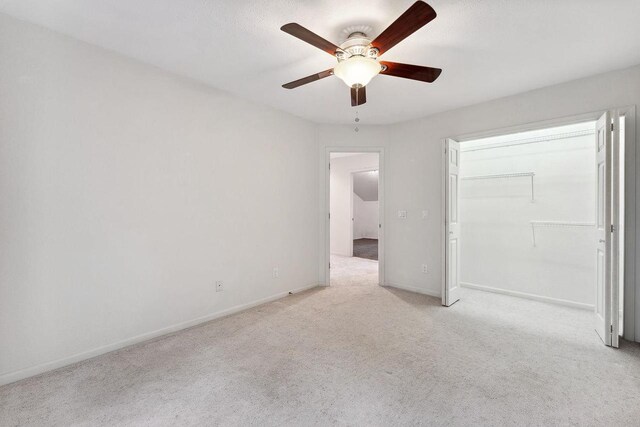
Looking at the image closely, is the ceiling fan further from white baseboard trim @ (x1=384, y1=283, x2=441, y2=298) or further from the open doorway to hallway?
the open doorway to hallway

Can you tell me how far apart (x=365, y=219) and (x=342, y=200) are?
10.9 ft

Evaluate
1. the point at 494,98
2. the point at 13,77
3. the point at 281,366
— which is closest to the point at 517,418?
the point at 281,366

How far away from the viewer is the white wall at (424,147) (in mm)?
2910

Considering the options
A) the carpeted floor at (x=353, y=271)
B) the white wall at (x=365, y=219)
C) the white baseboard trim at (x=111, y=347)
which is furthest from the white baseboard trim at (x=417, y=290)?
the white wall at (x=365, y=219)

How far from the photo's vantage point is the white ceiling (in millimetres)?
1810

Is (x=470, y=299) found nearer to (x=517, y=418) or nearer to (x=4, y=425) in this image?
(x=517, y=418)

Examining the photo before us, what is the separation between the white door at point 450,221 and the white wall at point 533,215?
2.74ft

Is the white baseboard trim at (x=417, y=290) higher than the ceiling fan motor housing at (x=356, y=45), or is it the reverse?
the ceiling fan motor housing at (x=356, y=45)

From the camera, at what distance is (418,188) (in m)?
4.04

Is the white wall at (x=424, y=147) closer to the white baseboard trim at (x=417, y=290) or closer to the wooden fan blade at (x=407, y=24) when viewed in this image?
the white baseboard trim at (x=417, y=290)

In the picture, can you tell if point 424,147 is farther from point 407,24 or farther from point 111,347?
point 111,347

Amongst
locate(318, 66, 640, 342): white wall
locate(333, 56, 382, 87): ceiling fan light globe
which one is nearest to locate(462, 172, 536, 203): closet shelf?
locate(318, 66, 640, 342): white wall

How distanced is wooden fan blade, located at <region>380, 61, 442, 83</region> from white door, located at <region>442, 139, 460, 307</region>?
1.62 metres

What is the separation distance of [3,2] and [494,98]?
4.22m
